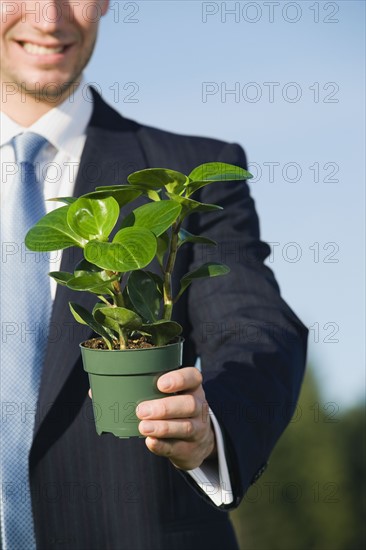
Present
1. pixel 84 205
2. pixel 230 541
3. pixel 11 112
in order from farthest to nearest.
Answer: pixel 11 112, pixel 230 541, pixel 84 205

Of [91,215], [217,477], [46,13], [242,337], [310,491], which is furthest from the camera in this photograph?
[310,491]

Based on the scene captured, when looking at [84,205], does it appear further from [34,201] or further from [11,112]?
[11,112]

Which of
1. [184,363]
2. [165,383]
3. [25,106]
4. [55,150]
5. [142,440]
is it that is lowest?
[142,440]

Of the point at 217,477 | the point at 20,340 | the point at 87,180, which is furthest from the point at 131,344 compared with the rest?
the point at 87,180

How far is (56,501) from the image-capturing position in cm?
320

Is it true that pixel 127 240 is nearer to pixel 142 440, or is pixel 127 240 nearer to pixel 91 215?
pixel 91 215

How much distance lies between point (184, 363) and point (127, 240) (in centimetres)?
143

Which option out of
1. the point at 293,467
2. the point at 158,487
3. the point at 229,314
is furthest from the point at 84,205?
the point at 293,467

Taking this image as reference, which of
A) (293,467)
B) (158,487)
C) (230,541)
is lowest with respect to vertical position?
(293,467)

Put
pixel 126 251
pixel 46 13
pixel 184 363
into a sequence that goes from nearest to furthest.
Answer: pixel 126 251 < pixel 184 363 < pixel 46 13

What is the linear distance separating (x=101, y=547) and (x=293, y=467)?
29484mm

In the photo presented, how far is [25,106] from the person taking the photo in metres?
3.69

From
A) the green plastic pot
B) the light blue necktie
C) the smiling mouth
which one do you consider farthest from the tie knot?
the green plastic pot

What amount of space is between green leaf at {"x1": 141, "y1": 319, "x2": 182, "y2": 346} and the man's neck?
5.78 feet
